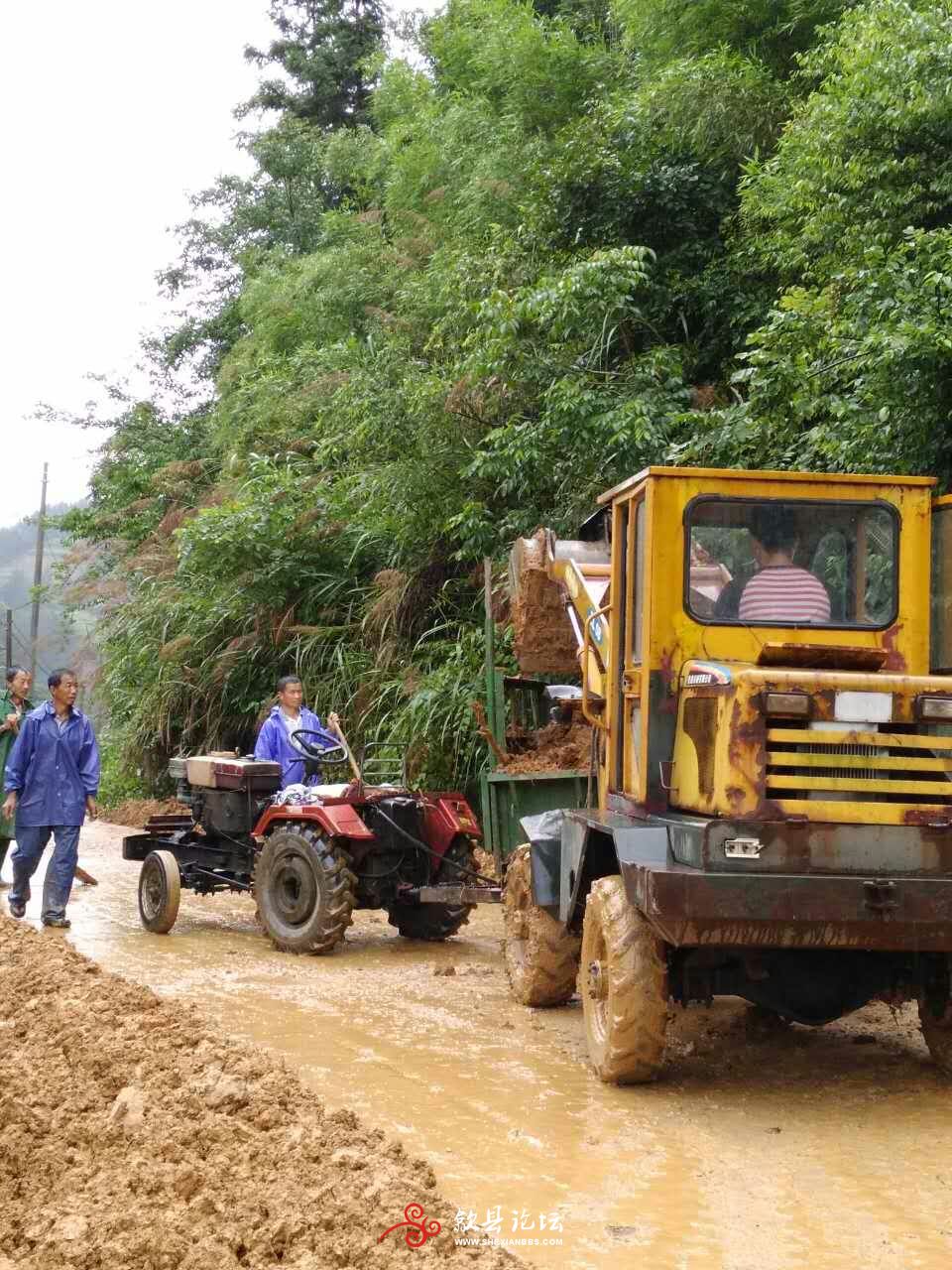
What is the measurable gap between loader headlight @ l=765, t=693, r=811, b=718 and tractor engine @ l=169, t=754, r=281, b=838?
5.55 metres

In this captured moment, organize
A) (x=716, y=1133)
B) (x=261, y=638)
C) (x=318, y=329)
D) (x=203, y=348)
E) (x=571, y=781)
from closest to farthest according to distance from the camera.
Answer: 1. (x=716, y=1133)
2. (x=571, y=781)
3. (x=261, y=638)
4. (x=318, y=329)
5. (x=203, y=348)

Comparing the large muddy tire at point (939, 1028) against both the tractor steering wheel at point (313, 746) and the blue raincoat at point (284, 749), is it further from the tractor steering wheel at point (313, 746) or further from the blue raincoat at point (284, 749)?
the blue raincoat at point (284, 749)

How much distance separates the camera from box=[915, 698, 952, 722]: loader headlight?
18.8ft

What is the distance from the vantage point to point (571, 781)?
10.1 metres

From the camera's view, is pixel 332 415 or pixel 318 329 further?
pixel 318 329

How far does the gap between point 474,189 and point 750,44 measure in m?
4.17

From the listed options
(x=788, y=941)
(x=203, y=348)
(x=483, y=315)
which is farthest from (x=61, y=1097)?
(x=203, y=348)

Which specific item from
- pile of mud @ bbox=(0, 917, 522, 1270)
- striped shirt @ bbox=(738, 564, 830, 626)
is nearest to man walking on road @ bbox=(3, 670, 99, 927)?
pile of mud @ bbox=(0, 917, 522, 1270)

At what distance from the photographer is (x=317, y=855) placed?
30.6 ft

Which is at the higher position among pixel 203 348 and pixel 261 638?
pixel 203 348

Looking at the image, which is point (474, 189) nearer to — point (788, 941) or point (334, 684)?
point (334, 684)

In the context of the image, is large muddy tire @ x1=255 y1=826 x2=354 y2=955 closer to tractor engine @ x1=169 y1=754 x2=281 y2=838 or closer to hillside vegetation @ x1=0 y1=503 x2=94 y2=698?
tractor engine @ x1=169 y1=754 x2=281 y2=838

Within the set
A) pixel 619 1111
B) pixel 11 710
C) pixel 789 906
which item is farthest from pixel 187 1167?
pixel 11 710

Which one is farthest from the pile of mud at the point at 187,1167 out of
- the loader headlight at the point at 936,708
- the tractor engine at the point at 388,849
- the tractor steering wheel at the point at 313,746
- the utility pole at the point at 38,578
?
the utility pole at the point at 38,578
